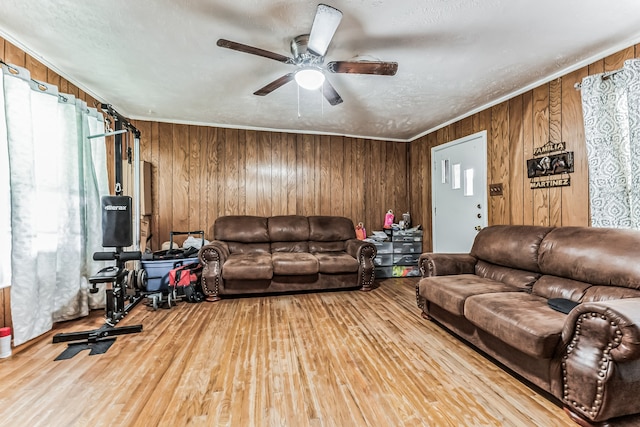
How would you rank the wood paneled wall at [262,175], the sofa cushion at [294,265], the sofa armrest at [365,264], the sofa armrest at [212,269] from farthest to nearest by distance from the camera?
the wood paneled wall at [262,175] < the sofa armrest at [365,264] < the sofa cushion at [294,265] < the sofa armrest at [212,269]

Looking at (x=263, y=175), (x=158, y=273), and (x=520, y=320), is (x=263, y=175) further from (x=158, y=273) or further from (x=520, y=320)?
(x=520, y=320)

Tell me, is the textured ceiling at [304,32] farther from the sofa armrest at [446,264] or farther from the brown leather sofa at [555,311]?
the sofa armrest at [446,264]

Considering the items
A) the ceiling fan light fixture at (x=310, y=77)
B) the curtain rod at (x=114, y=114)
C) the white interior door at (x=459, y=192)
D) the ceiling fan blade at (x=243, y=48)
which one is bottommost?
the white interior door at (x=459, y=192)

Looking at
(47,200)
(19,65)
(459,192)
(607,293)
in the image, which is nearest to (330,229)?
(459,192)

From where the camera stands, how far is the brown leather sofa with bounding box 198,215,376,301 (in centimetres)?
335

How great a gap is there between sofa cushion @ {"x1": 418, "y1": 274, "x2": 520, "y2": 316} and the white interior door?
1.32 meters

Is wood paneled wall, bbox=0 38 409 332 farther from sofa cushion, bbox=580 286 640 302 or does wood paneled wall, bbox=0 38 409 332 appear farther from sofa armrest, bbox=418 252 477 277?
sofa cushion, bbox=580 286 640 302

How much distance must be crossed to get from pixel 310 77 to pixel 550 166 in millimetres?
2490

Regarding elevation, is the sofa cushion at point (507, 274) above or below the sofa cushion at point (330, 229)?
below

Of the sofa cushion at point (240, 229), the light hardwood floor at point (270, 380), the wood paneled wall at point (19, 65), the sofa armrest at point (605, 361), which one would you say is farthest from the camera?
the sofa cushion at point (240, 229)

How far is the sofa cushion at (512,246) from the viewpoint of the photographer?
2354 mm

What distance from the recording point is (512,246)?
2506mm

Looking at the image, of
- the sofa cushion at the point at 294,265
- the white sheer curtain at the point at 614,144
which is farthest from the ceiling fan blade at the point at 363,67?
the sofa cushion at the point at 294,265

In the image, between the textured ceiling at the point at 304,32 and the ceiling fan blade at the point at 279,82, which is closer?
the textured ceiling at the point at 304,32
